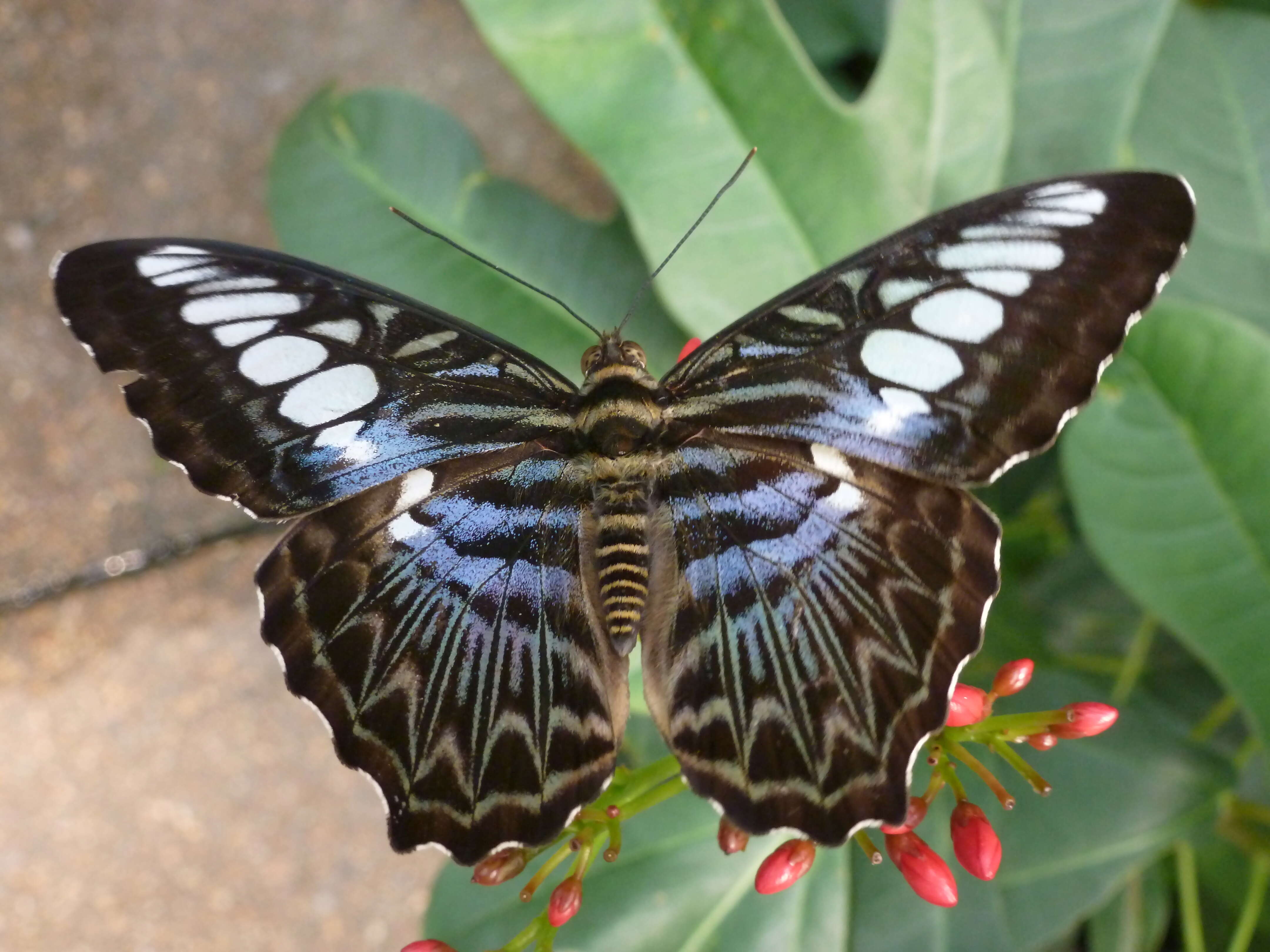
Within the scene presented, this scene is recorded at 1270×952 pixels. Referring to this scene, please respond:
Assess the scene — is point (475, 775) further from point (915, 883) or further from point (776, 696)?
point (915, 883)

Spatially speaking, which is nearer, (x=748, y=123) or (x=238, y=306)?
(x=238, y=306)

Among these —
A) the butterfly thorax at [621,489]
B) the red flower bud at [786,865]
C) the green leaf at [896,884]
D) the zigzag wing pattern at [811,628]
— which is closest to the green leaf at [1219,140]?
the green leaf at [896,884]

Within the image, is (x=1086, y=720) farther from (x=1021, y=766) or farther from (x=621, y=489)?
(x=621, y=489)

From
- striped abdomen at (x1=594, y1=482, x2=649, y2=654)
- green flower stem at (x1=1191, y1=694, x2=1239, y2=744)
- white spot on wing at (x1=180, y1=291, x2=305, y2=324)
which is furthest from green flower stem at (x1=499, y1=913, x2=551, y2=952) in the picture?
green flower stem at (x1=1191, y1=694, x2=1239, y2=744)

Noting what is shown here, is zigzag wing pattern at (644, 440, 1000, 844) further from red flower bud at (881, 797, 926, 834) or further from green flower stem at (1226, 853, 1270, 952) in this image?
green flower stem at (1226, 853, 1270, 952)

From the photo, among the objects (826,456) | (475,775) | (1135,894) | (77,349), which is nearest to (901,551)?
(826,456)

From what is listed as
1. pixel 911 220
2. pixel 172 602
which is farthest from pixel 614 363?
pixel 172 602

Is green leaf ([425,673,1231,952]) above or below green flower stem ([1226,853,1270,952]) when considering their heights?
above
